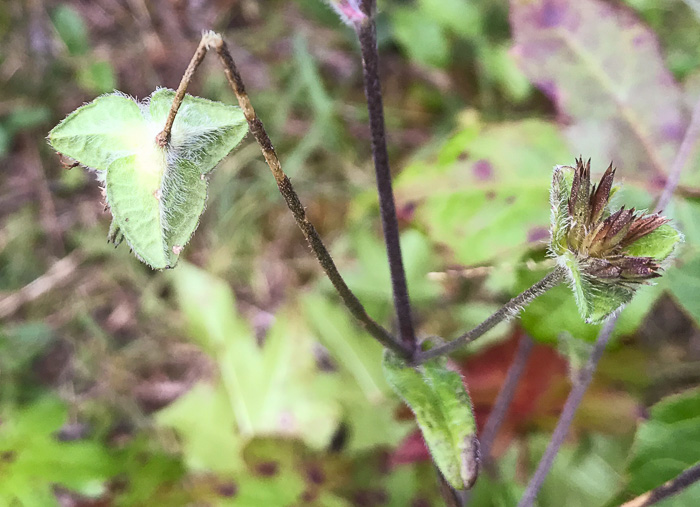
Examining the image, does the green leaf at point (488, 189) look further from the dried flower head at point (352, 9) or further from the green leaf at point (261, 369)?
the green leaf at point (261, 369)

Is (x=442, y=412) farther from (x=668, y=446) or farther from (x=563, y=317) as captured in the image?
(x=668, y=446)

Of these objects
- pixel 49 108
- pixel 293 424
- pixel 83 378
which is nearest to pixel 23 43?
pixel 49 108

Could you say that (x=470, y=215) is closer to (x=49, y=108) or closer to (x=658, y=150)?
(x=658, y=150)

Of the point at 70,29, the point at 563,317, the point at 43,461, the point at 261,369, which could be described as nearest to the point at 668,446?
the point at 563,317

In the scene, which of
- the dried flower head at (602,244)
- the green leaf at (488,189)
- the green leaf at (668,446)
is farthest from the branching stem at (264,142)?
the green leaf at (668,446)

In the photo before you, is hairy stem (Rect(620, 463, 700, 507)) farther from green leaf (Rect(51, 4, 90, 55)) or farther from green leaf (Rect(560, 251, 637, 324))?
green leaf (Rect(51, 4, 90, 55))
